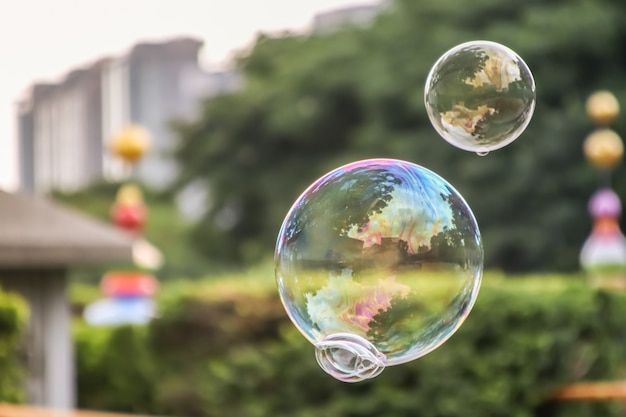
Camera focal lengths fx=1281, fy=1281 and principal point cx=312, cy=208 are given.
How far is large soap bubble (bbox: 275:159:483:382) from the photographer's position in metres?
3.69

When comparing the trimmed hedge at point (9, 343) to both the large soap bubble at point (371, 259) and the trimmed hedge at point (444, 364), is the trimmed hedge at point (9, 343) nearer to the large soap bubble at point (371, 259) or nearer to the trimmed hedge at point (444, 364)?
the trimmed hedge at point (444, 364)

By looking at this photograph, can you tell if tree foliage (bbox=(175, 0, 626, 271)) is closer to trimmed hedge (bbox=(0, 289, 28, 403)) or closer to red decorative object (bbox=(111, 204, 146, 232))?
red decorative object (bbox=(111, 204, 146, 232))

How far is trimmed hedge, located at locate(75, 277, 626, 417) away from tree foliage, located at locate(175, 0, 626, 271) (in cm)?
1467

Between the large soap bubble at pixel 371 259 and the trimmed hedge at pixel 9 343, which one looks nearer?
the large soap bubble at pixel 371 259

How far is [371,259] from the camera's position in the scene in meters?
3.68

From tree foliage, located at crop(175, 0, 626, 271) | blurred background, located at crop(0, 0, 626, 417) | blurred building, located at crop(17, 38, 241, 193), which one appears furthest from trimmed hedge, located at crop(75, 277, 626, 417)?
blurred building, located at crop(17, 38, 241, 193)

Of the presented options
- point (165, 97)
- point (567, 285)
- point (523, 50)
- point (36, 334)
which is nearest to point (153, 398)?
point (36, 334)

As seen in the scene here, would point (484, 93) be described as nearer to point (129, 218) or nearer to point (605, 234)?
point (129, 218)

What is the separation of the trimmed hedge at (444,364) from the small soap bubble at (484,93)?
143 inches

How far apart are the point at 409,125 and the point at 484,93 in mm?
21467

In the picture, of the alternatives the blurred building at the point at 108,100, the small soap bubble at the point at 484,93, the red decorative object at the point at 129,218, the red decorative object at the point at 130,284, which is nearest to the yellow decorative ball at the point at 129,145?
the red decorative object at the point at 129,218

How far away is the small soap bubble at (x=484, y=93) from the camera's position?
441cm

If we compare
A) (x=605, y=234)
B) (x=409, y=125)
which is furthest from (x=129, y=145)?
(x=409, y=125)

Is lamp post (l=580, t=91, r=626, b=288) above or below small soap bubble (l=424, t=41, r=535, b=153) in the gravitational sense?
below
